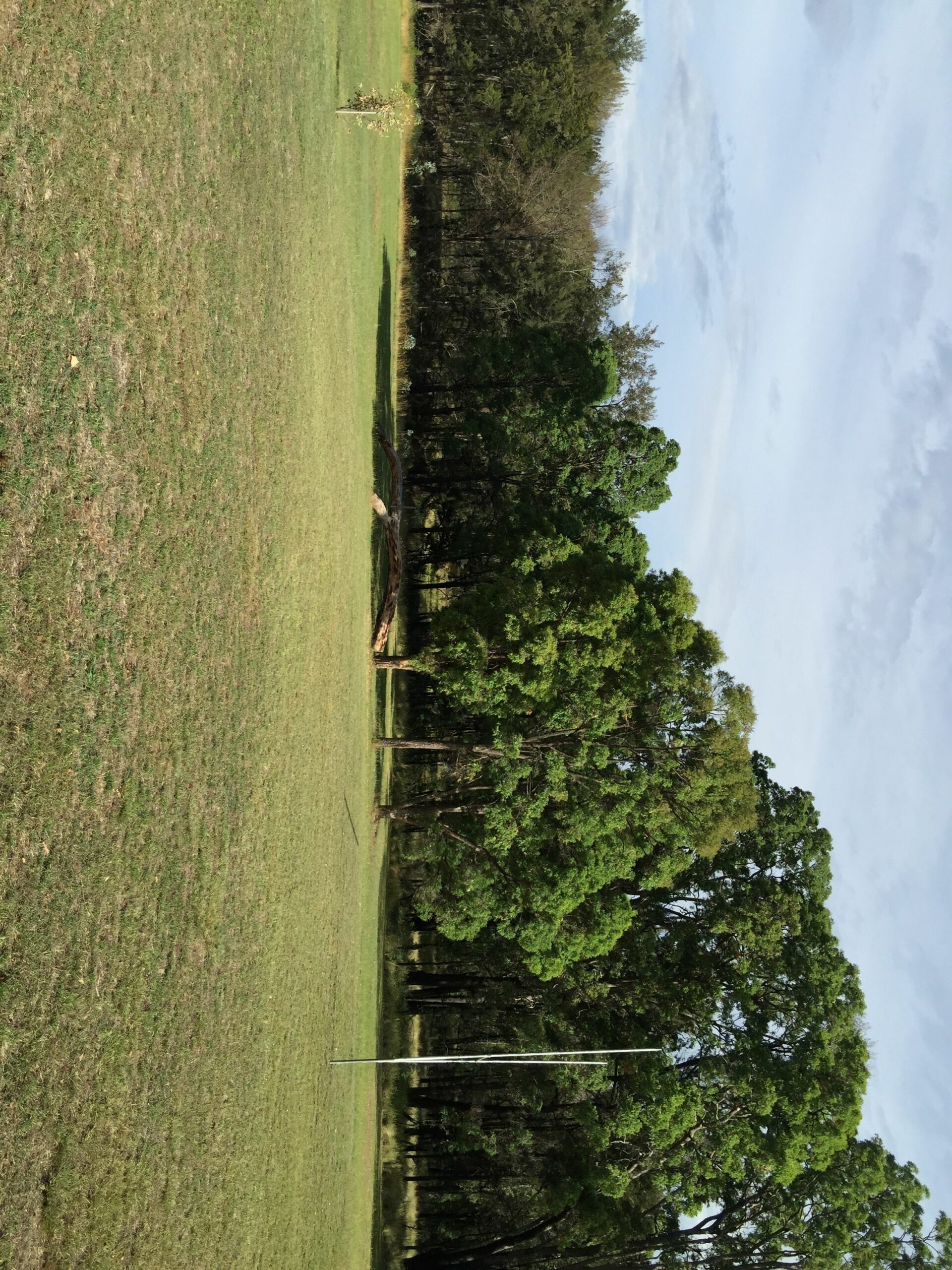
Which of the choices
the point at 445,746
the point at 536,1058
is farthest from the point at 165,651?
the point at 536,1058

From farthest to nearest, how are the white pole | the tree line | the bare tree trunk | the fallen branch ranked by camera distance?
the fallen branch < the bare tree trunk < the tree line < the white pole

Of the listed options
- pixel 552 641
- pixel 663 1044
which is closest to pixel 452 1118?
pixel 663 1044

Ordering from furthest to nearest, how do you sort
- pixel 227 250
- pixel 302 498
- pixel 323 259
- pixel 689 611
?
pixel 689 611, pixel 323 259, pixel 302 498, pixel 227 250

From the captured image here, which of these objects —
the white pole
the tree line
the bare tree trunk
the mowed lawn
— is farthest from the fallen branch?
the white pole

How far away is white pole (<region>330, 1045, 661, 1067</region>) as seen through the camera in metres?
19.1

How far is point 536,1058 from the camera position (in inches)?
1046

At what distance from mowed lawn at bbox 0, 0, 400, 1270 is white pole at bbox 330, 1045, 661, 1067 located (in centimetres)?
195

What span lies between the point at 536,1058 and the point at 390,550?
49.1 ft

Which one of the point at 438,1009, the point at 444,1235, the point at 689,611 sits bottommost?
the point at 444,1235

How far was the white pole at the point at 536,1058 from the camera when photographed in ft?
62.7

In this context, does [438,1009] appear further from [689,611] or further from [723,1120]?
[689,611]

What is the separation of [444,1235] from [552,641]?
21.4 m

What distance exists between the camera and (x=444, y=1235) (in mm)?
30516

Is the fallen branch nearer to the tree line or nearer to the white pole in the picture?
the tree line
